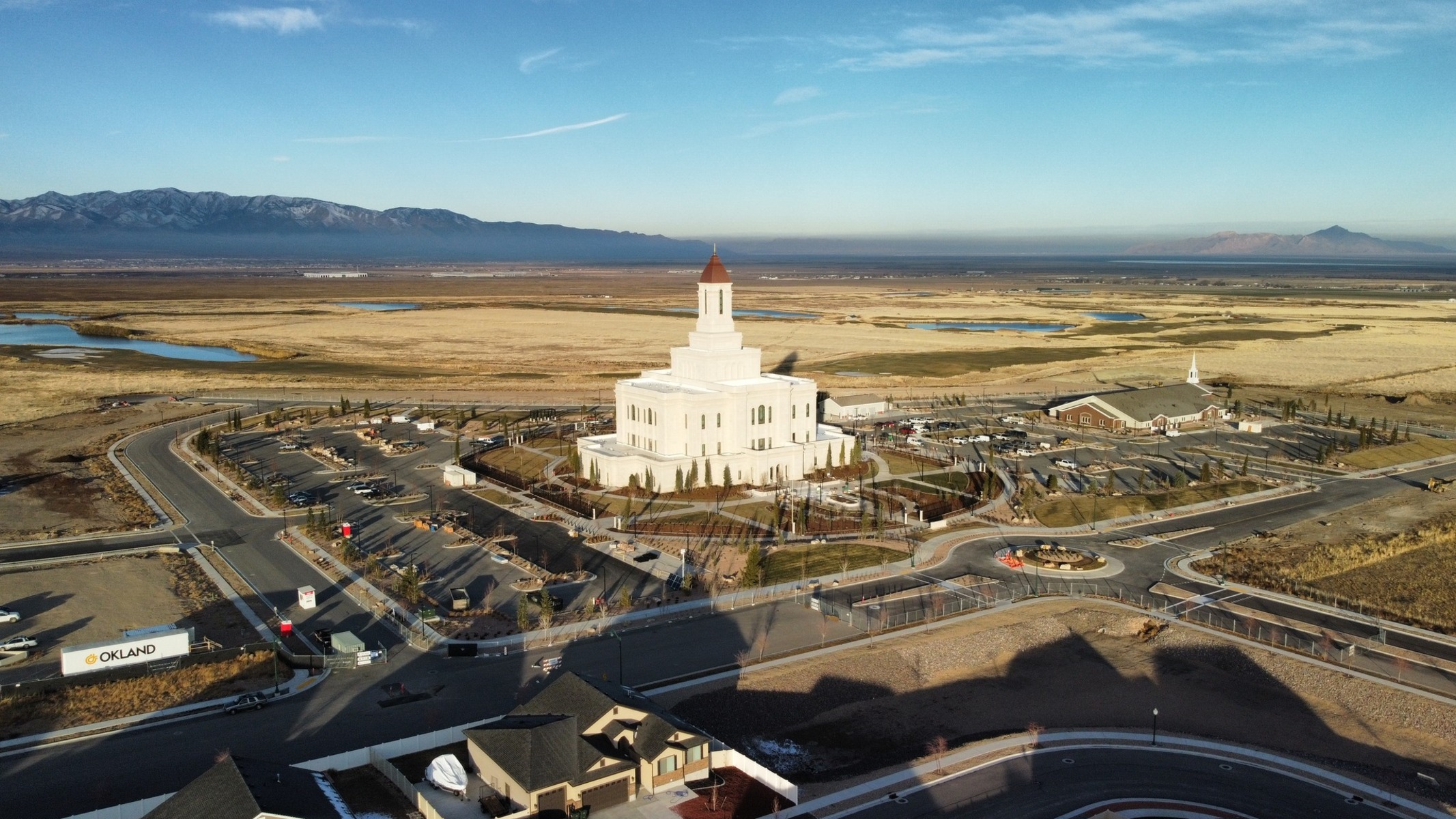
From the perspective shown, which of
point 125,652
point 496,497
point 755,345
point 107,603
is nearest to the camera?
point 125,652

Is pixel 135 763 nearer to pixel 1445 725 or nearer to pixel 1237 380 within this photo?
pixel 1445 725

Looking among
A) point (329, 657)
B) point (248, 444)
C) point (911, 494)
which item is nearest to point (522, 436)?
point (248, 444)

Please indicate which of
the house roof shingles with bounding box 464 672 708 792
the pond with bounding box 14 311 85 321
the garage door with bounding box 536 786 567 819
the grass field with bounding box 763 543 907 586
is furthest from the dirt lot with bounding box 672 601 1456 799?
the pond with bounding box 14 311 85 321

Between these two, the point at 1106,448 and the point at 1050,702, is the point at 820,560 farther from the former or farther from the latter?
the point at 1106,448

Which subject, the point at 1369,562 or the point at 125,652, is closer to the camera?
the point at 125,652

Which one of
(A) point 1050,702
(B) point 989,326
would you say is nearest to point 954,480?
(A) point 1050,702

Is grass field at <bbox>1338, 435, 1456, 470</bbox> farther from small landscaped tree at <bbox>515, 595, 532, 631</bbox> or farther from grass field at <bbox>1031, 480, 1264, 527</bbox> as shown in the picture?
small landscaped tree at <bbox>515, 595, 532, 631</bbox>
